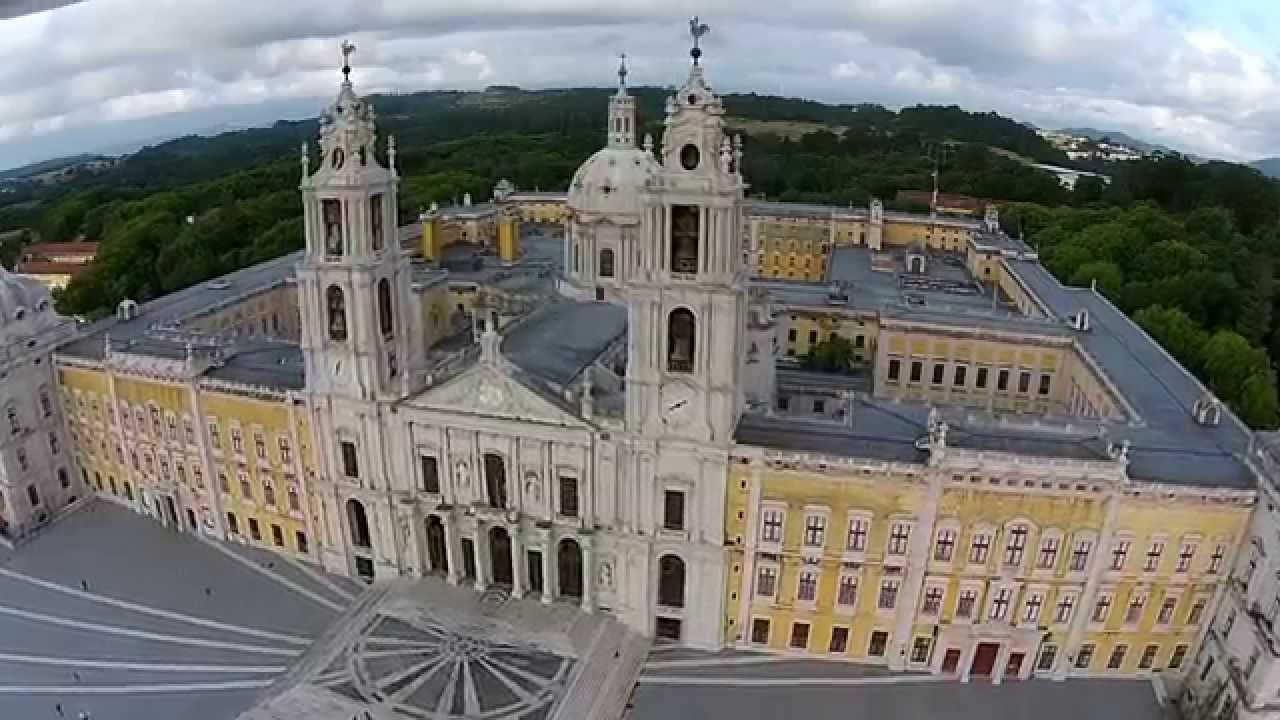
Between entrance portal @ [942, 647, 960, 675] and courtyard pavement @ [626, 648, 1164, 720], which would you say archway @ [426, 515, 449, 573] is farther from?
entrance portal @ [942, 647, 960, 675]

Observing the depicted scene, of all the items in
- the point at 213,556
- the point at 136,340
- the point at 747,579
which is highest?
the point at 136,340

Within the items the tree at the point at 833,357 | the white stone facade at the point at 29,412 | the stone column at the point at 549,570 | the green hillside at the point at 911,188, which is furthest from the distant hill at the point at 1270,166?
the white stone facade at the point at 29,412

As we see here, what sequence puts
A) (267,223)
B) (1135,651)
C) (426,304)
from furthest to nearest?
(267,223), (426,304), (1135,651)

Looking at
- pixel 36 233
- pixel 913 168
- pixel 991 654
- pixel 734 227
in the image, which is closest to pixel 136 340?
pixel 734 227

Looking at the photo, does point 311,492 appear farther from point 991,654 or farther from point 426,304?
point 991,654

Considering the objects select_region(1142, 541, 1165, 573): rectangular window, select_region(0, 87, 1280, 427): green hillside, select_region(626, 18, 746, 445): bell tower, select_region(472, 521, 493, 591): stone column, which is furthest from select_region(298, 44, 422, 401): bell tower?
select_region(0, 87, 1280, 427): green hillside

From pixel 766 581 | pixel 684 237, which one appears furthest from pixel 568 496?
pixel 684 237
